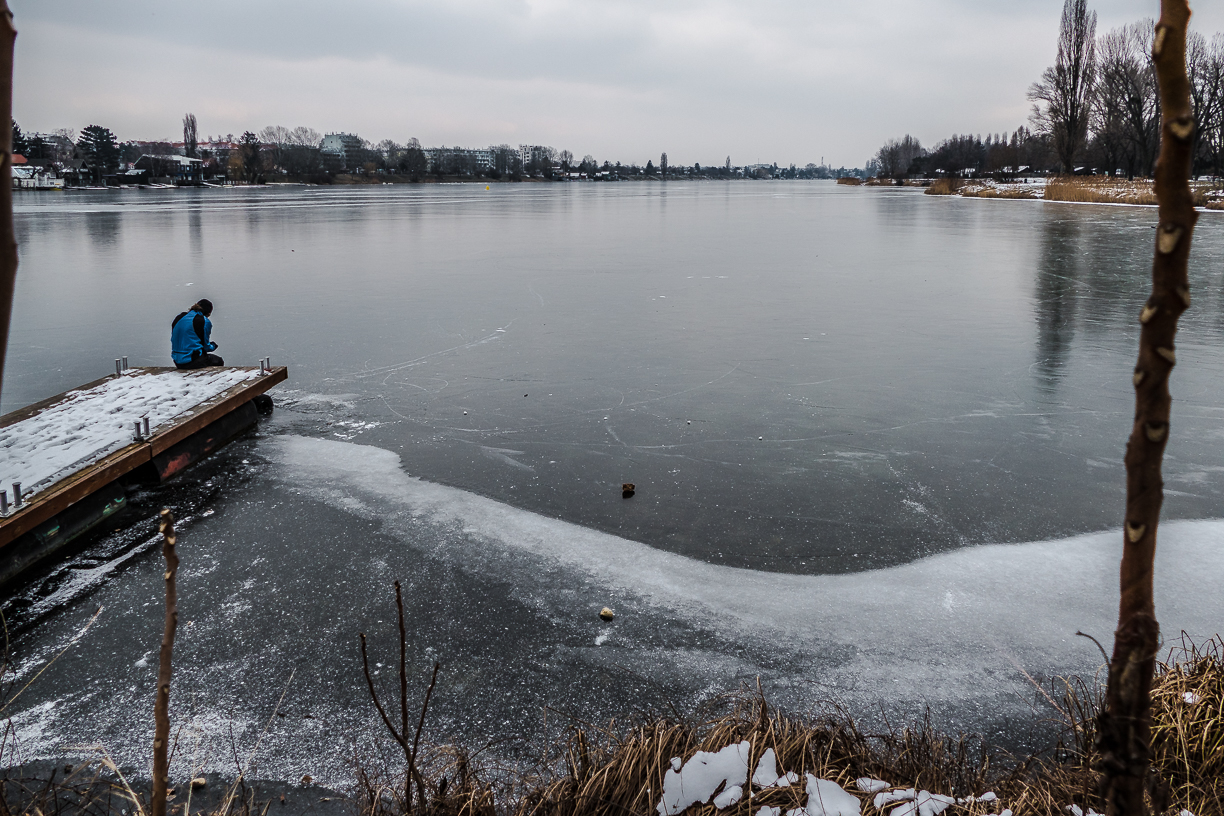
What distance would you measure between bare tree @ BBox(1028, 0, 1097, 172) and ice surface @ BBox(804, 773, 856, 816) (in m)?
71.9

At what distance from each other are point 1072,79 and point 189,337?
231 feet

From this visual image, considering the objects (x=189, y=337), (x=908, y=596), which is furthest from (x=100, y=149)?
(x=908, y=596)

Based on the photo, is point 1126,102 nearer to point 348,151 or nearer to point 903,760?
point 903,760

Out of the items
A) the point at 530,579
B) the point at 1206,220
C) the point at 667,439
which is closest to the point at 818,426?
the point at 667,439

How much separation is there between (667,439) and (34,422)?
4973 millimetres

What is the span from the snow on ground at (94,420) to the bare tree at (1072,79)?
6980 centimetres

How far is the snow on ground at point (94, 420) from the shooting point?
209 inches

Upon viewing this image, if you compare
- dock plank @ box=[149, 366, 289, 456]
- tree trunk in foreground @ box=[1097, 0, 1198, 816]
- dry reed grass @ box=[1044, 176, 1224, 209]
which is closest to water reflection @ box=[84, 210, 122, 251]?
dock plank @ box=[149, 366, 289, 456]

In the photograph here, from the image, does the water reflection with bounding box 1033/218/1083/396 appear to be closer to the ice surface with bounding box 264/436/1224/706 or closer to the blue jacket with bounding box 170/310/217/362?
the ice surface with bounding box 264/436/1224/706

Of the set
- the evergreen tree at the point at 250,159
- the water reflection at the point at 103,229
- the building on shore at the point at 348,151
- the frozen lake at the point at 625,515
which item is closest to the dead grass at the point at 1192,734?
the frozen lake at the point at 625,515

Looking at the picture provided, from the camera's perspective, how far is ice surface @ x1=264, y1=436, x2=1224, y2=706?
3.83m

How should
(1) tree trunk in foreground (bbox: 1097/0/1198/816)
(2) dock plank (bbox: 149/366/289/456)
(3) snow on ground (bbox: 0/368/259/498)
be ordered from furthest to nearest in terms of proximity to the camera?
(2) dock plank (bbox: 149/366/289/456)
(3) snow on ground (bbox: 0/368/259/498)
(1) tree trunk in foreground (bbox: 1097/0/1198/816)

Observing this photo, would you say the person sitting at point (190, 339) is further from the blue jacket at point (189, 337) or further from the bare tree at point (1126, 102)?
the bare tree at point (1126, 102)

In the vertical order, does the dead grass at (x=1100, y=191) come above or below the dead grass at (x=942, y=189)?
below
